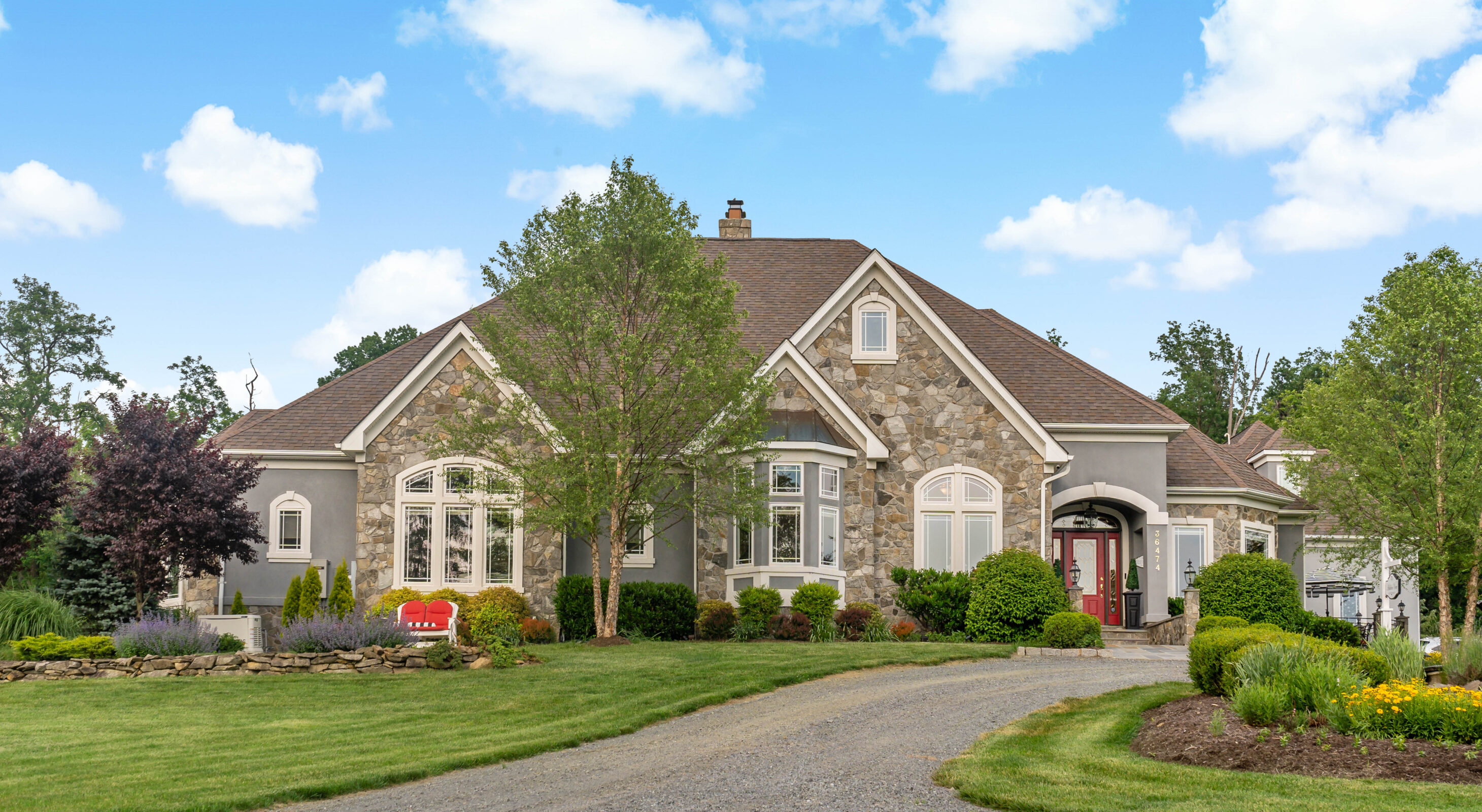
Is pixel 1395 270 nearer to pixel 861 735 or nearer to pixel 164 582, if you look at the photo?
pixel 861 735

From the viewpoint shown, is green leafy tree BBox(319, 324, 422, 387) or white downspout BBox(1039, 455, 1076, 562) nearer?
white downspout BBox(1039, 455, 1076, 562)

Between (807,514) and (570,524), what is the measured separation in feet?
14.9

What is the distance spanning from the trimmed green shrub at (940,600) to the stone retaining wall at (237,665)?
9180mm

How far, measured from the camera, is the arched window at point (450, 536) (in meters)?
23.5

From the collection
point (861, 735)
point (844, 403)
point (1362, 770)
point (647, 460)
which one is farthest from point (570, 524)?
point (1362, 770)

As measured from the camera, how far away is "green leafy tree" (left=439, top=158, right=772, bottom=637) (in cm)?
2033

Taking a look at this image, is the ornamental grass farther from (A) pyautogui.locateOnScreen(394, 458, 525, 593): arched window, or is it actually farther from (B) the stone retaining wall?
(A) pyautogui.locateOnScreen(394, 458, 525, 593): arched window

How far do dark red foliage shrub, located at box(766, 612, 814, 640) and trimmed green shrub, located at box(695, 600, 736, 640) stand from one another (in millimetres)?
673

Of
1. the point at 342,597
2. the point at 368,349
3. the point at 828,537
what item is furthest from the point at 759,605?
the point at 368,349

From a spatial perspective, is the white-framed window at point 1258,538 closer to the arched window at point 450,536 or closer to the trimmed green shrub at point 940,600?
the trimmed green shrub at point 940,600

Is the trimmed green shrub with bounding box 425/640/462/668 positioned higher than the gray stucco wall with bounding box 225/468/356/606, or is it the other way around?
the gray stucco wall with bounding box 225/468/356/606

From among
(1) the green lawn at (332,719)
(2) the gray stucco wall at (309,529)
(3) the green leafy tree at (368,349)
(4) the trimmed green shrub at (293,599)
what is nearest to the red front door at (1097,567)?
(1) the green lawn at (332,719)

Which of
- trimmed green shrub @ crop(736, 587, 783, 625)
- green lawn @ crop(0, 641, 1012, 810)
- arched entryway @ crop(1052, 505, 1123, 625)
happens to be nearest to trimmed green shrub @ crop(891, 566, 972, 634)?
trimmed green shrub @ crop(736, 587, 783, 625)

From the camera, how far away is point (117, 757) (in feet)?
36.4
